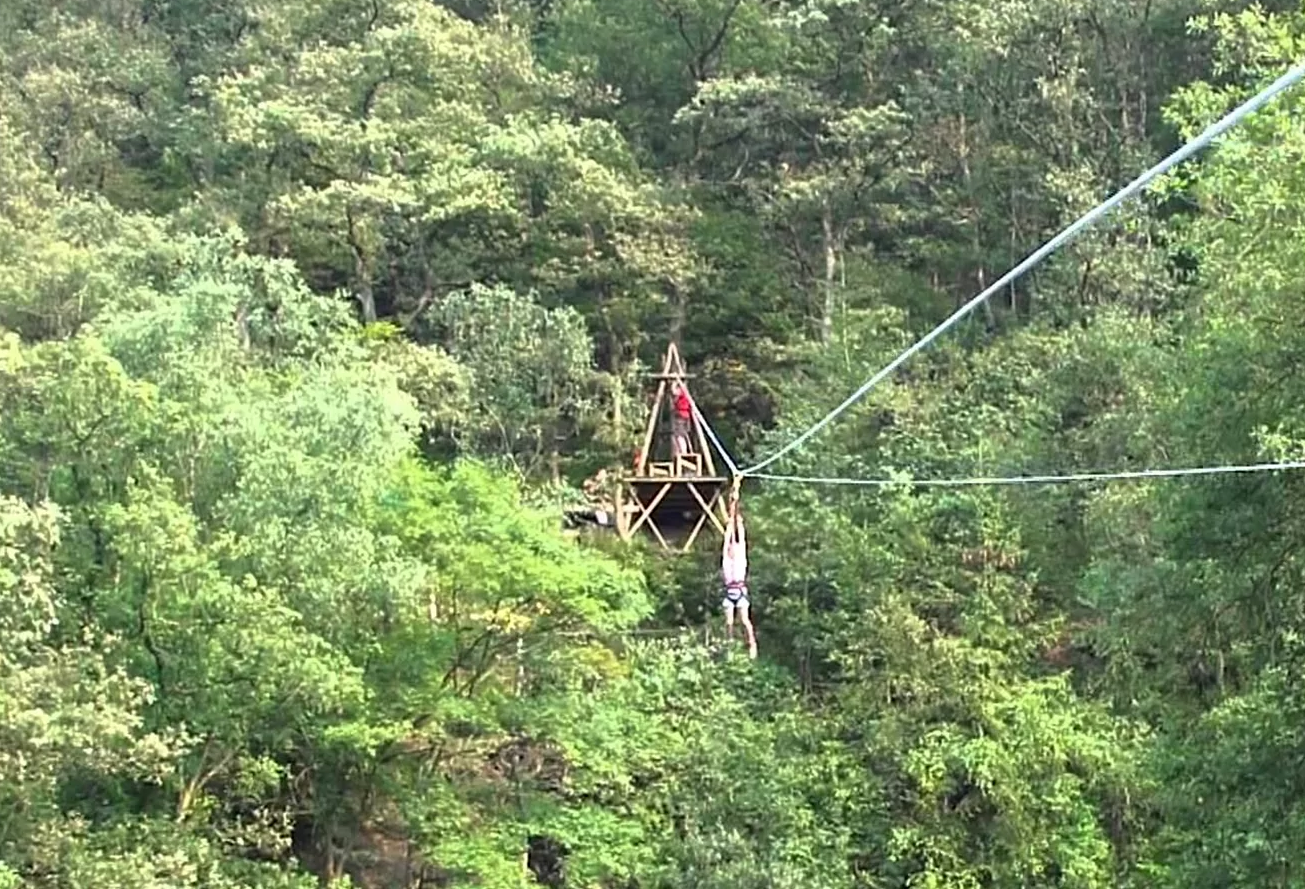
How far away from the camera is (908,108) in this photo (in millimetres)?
15602

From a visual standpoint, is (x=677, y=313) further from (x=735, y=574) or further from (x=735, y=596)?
(x=735, y=574)

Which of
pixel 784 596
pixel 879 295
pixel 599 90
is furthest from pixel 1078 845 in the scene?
pixel 599 90

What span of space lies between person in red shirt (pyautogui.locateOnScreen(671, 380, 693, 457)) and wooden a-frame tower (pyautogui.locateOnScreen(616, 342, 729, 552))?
49 millimetres

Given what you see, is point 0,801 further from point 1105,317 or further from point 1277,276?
point 1105,317

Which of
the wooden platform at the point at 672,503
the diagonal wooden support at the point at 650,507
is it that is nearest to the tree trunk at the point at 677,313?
the wooden platform at the point at 672,503

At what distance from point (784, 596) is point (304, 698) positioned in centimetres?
453

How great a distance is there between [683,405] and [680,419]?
213 mm

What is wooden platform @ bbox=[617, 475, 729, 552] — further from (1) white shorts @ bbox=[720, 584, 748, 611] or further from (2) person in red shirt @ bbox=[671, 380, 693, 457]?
(1) white shorts @ bbox=[720, 584, 748, 611]

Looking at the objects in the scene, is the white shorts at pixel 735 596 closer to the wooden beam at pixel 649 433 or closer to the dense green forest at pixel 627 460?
the dense green forest at pixel 627 460

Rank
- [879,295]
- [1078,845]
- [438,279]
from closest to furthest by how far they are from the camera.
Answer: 1. [1078,845]
2. [879,295]
3. [438,279]

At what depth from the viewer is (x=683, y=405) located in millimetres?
13820

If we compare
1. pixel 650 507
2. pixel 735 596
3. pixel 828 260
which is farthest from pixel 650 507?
pixel 828 260

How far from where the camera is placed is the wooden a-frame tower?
44.9ft

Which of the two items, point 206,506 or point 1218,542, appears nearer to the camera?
point 1218,542
